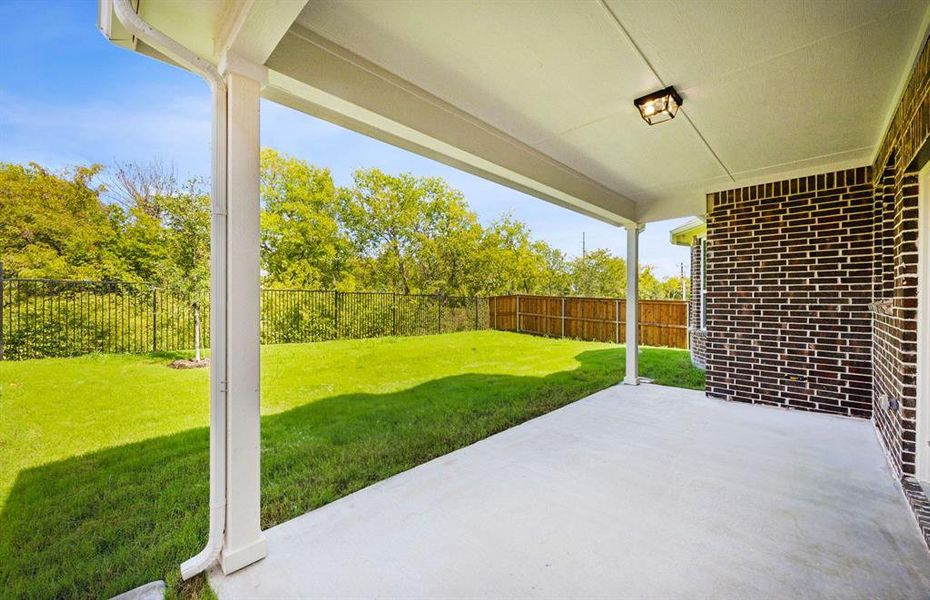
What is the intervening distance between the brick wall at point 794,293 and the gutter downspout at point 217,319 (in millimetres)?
5128

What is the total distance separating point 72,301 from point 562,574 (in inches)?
210

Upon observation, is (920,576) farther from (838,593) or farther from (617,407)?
(617,407)

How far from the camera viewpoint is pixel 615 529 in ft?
6.64

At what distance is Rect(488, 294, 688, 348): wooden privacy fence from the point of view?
32.7ft

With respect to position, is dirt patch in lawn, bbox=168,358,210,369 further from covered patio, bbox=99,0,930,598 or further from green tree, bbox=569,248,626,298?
green tree, bbox=569,248,626,298

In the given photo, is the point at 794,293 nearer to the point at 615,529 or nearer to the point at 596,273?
the point at 615,529

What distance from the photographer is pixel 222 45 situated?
67.6 inches

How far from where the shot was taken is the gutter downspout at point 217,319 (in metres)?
1.72

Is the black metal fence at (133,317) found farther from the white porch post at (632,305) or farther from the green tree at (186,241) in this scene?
the white porch post at (632,305)

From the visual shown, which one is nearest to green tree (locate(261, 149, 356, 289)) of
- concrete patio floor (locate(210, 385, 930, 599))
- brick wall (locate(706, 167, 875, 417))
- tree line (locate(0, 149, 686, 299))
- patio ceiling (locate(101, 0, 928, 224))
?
tree line (locate(0, 149, 686, 299))

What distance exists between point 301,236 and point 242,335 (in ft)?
31.0

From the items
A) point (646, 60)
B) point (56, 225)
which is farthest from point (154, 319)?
point (646, 60)

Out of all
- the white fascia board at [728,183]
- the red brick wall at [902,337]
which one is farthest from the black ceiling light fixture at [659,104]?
the white fascia board at [728,183]

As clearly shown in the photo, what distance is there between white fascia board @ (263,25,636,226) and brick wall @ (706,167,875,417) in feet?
8.07
